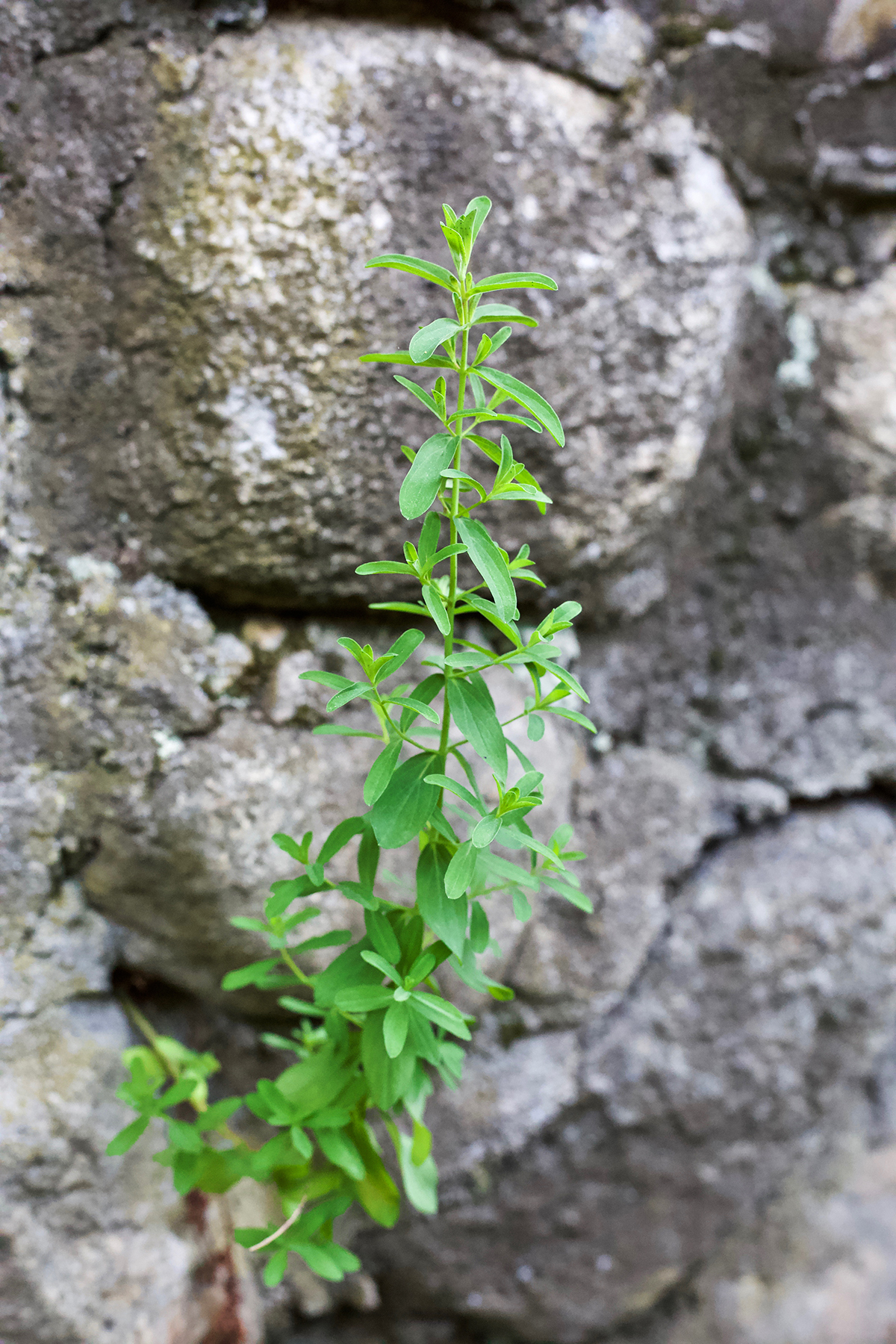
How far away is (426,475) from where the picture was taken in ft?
2.08

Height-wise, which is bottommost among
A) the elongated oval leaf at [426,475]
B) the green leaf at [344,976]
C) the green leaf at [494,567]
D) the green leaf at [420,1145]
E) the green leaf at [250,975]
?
the green leaf at [420,1145]

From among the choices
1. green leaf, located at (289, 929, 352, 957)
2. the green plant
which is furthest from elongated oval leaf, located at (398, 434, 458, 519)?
green leaf, located at (289, 929, 352, 957)

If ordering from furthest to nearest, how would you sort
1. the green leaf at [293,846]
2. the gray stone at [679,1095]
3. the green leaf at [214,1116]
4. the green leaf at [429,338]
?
the gray stone at [679,1095], the green leaf at [214,1116], the green leaf at [293,846], the green leaf at [429,338]

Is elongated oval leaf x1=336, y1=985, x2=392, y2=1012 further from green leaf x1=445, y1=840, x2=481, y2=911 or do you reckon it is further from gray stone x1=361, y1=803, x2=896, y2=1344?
gray stone x1=361, y1=803, x2=896, y2=1344

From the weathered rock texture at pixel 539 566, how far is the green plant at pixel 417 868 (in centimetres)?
22

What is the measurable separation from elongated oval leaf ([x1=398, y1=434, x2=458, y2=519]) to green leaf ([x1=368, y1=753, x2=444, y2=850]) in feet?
0.75

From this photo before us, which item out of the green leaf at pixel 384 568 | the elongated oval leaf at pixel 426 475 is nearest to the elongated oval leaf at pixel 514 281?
the elongated oval leaf at pixel 426 475

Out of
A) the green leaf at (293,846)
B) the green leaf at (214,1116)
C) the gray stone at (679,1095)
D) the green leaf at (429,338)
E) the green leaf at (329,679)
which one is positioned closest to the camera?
the green leaf at (429,338)

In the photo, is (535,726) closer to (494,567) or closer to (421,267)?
(494,567)

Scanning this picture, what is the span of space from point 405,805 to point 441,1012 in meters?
0.18

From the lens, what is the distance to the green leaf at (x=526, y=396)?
64cm

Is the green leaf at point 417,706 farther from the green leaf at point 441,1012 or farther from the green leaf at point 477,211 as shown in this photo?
the green leaf at point 477,211

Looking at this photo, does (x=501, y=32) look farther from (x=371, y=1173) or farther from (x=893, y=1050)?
(x=893, y=1050)

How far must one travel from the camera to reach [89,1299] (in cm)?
100
